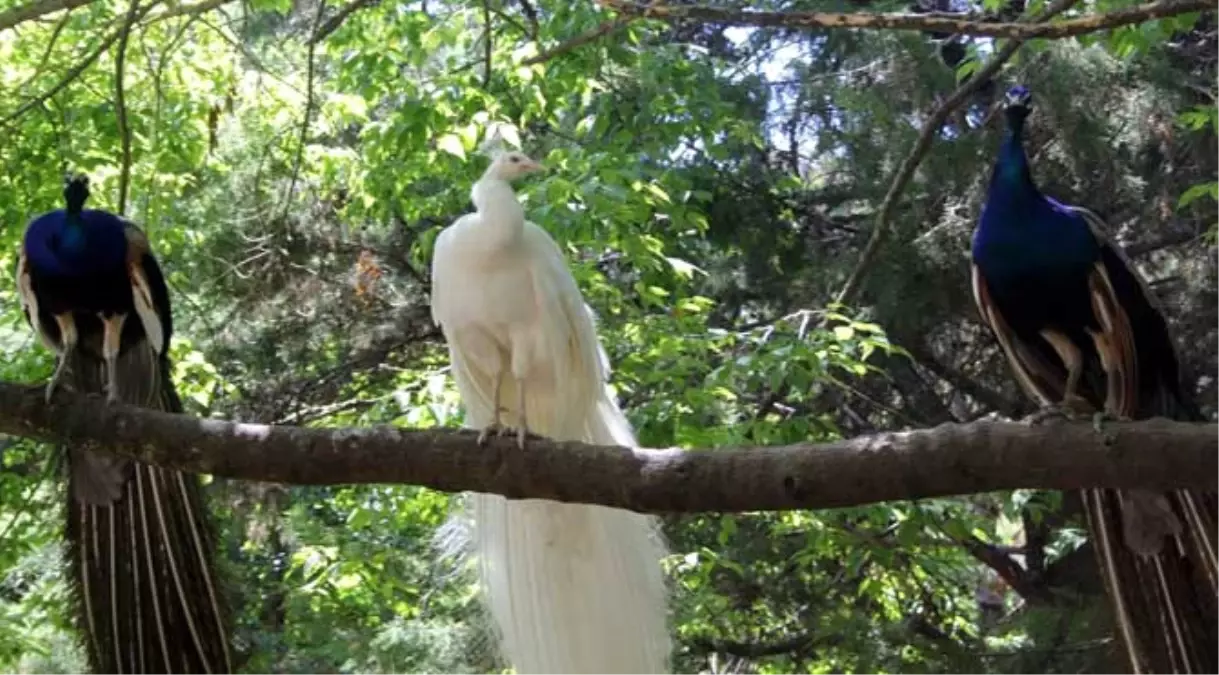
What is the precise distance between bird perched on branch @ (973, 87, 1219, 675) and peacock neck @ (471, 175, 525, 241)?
3.17 feet

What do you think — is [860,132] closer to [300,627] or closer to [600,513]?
[300,627]

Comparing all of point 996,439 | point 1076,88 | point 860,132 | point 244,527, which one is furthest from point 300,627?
point 996,439

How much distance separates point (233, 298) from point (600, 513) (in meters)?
3.97

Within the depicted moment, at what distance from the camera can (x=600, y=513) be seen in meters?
3.20

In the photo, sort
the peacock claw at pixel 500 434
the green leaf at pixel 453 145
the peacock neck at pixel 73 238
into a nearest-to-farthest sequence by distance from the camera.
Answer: the peacock claw at pixel 500 434 < the peacock neck at pixel 73 238 < the green leaf at pixel 453 145

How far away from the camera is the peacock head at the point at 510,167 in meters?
3.22

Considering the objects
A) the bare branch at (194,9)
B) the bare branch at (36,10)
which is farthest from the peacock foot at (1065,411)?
the bare branch at (36,10)

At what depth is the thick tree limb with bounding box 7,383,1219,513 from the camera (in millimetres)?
2119

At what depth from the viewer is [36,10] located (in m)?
3.56

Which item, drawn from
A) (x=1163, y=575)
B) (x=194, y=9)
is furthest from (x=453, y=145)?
(x=1163, y=575)

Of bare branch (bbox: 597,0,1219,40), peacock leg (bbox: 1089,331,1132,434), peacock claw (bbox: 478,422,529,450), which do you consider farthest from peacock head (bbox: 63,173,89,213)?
peacock leg (bbox: 1089,331,1132,434)

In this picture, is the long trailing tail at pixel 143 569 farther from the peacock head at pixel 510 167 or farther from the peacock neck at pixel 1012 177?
the peacock neck at pixel 1012 177

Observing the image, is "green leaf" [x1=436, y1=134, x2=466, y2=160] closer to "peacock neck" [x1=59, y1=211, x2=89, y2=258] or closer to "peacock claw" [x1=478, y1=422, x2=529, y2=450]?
"peacock neck" [x1=59, y1=211, x2=89, y2=258]

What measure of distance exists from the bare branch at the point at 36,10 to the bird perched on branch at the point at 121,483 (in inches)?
16.9
